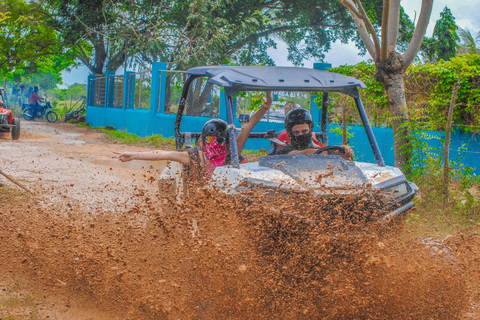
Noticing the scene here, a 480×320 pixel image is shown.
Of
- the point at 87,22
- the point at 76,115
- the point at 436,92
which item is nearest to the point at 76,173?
the point at 436,92

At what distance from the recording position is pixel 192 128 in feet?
48.9

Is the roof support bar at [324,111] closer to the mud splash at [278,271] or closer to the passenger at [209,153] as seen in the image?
the passenger at [209,153]

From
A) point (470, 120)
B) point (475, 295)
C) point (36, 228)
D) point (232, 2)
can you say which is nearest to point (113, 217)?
point (36, 228)

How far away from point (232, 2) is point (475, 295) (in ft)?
63.7

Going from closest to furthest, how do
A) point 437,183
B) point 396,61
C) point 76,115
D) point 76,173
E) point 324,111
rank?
point 324,111 < point 437,183 < point 396,61 < point 76,173 < point 76,115

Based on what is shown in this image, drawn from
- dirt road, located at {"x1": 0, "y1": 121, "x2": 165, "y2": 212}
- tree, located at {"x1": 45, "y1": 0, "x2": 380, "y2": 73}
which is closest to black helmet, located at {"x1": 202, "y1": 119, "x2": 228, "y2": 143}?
dirt road, located at {"x1": 0, "y1": 121, "x2": 165, "y2": 212}

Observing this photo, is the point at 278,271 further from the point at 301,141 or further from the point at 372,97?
the point at 372,97

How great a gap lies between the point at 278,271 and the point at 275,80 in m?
1.63

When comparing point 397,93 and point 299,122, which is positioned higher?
point 397,93

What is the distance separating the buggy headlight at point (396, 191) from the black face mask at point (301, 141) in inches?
36.6

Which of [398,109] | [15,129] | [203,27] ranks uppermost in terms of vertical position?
[203,27]

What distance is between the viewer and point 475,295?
3746 millimetres

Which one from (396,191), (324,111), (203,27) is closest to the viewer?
(396,191)

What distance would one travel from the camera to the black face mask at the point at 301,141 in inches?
172
